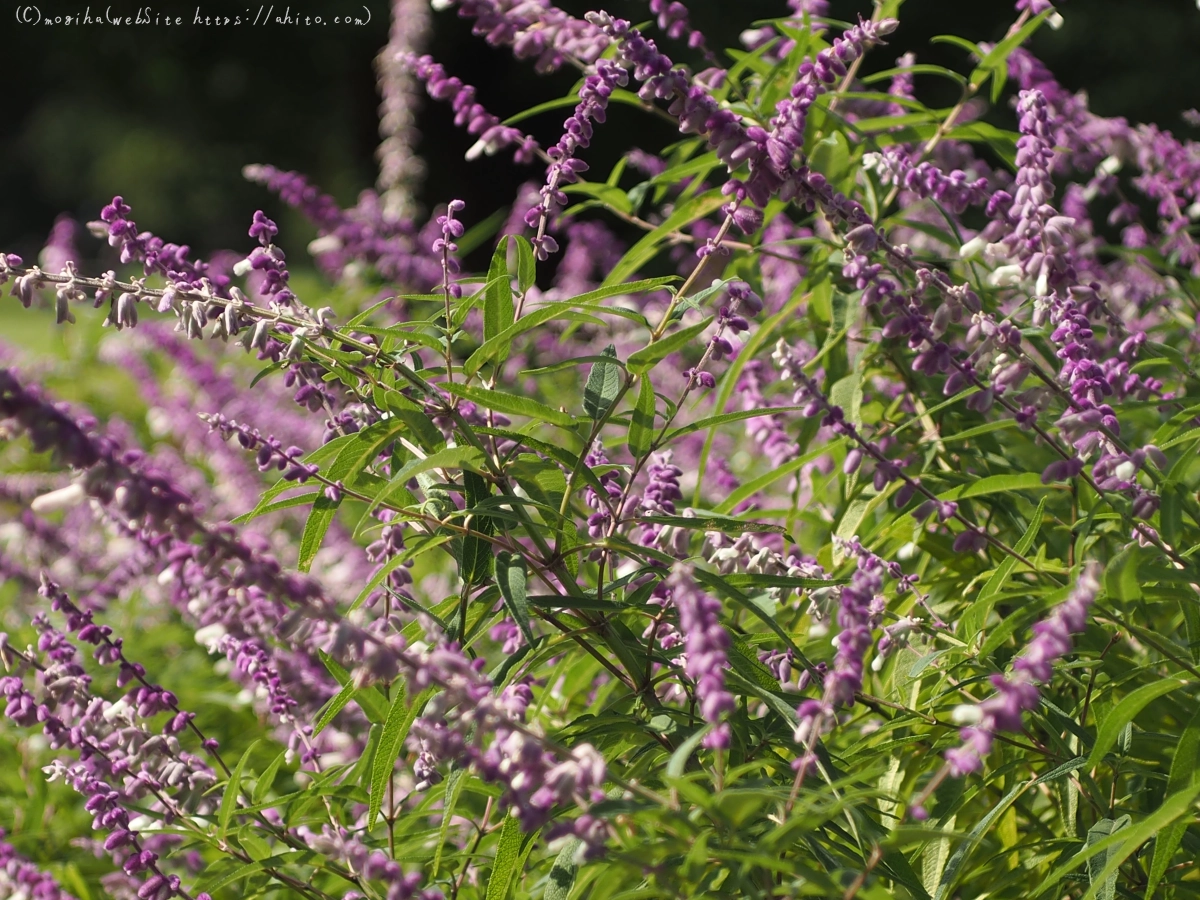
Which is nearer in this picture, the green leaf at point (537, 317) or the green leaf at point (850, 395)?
the green leaf at point (537, 317)

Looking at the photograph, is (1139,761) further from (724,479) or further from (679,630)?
(724,479)

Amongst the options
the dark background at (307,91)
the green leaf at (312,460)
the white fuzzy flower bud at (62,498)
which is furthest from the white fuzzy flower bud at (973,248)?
the dark background at (307,91)

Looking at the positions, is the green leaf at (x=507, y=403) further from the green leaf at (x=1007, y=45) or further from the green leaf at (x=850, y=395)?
the green leaf at (x=1007, y=45)

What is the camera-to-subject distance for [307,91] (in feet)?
72.9

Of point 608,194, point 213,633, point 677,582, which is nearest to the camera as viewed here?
point 677,582

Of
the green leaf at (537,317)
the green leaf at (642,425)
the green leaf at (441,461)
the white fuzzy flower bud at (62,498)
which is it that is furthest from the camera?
the green leaf at (642,425)

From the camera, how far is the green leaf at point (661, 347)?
5.62 ft

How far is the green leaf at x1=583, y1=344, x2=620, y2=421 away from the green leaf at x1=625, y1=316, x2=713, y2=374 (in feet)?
0.28

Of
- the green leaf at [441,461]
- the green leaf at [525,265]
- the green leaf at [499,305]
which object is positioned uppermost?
the green leaf at [525,265]

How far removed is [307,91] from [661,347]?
2225 cm

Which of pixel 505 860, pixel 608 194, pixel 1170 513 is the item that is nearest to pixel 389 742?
pixel 505 860

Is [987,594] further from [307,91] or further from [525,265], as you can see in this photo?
[307,91]

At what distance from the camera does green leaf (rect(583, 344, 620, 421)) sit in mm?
1934

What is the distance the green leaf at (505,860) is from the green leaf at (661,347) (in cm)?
71
